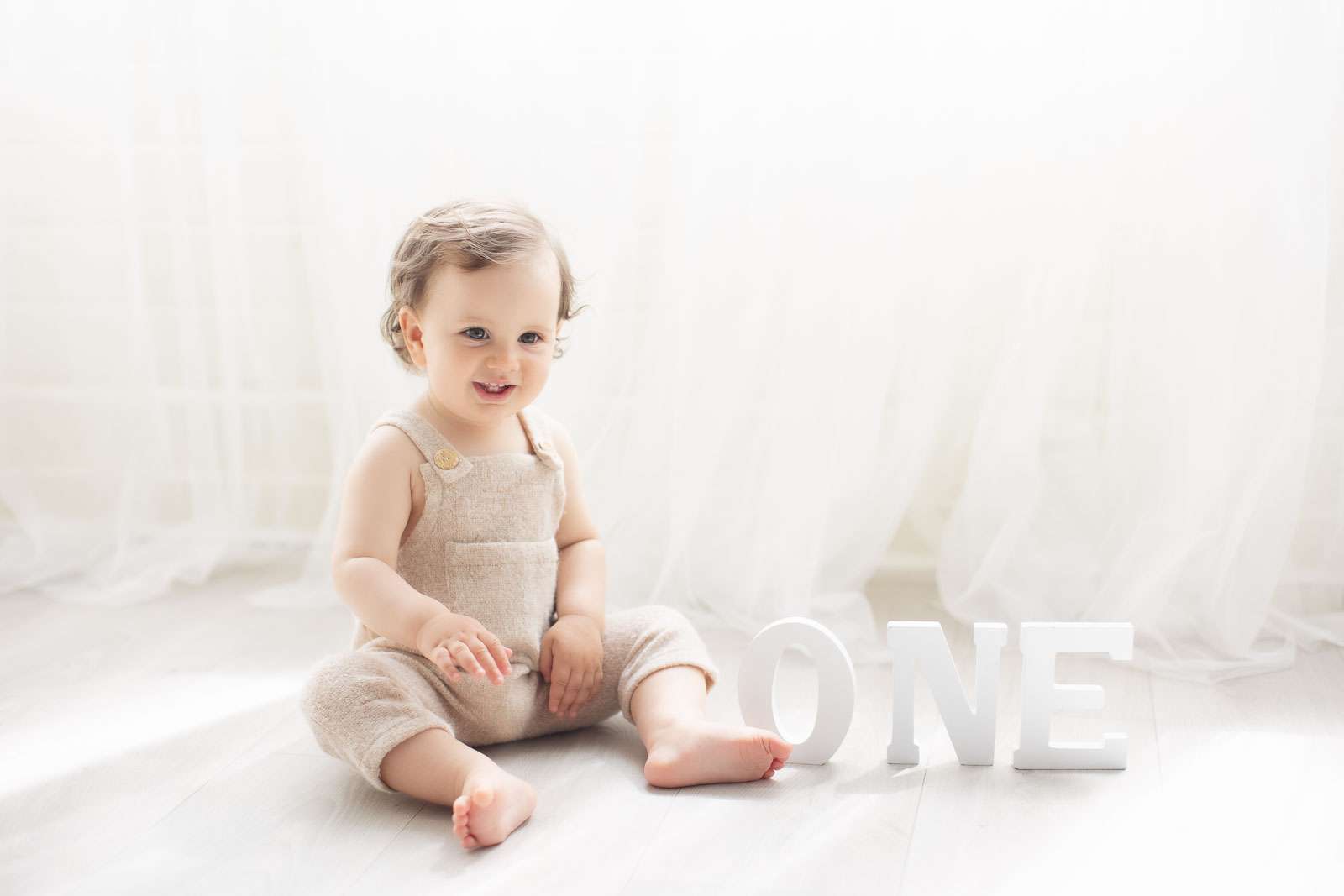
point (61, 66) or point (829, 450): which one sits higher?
point (61, 66)

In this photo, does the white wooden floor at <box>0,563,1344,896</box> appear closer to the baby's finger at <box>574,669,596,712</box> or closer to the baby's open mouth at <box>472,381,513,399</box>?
the baby's finger at <box>574,669,596,712</box>

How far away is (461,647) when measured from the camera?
3.67 feet

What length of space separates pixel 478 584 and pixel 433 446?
13 centimetres

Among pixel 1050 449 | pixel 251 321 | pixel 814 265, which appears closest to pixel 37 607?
pixel 251 321

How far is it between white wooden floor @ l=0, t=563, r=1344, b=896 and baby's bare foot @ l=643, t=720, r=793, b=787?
13 millimetres

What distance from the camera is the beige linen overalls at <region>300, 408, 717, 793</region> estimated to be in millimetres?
1193

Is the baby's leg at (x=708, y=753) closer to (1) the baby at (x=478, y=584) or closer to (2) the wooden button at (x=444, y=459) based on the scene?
(1) the baby at (x=478, y=584)

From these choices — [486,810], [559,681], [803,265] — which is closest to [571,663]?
[559,681]

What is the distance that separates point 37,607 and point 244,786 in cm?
63

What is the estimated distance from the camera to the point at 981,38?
1.52 m

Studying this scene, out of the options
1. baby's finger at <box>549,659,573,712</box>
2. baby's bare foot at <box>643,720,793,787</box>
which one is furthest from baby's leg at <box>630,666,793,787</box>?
baby's finger at <box>549,659,573,712</box>

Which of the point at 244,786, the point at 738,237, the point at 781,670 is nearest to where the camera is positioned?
the point at 244,786

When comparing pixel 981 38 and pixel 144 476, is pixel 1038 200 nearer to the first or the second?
pixel 981 38

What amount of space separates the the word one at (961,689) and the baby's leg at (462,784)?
0.24 metres
